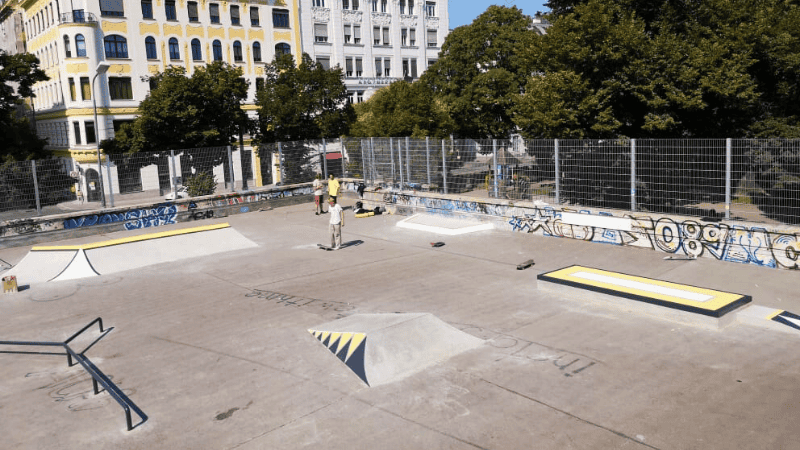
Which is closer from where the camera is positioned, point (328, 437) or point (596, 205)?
point (328, 437)

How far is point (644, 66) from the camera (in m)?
19.6

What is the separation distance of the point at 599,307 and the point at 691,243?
513 cm

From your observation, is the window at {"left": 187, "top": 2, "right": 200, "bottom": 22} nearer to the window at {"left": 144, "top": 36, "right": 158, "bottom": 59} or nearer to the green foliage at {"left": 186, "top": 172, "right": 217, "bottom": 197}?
the window at {"left": 144, "top": 36, "right": 158, "bottom": 59}

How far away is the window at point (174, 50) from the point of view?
2098 inches

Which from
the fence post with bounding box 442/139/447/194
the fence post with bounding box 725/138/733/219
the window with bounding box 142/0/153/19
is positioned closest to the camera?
the fence post with bounding box 725/138/733/219

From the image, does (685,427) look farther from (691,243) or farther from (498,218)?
(498,218)

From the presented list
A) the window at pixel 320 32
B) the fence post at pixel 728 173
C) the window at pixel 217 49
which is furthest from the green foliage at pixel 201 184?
the window at pixel 320 32

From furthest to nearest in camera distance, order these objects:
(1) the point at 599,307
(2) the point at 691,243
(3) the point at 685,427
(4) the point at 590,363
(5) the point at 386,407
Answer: (2) the point at 691,243, (1) the point at 599,307, (4) the point at 590,363, (5) the point at 386,407, (3) the point at 685,427

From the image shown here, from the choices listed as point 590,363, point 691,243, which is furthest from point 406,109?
point 590,363

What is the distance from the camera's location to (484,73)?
36500mm

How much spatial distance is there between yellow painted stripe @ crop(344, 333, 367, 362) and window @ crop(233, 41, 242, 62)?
5157 cm

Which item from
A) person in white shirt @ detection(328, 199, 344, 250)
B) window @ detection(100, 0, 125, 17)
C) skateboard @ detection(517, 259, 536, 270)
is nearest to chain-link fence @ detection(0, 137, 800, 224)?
skateboard @ detection(517, 259, 536, 270)

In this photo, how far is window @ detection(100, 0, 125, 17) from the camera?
49362mm

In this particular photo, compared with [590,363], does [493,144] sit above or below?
above
